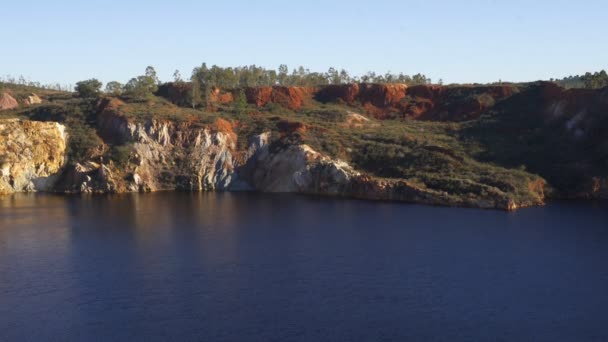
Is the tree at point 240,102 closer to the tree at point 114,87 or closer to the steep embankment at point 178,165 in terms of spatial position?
the steep embankment at point 178,165

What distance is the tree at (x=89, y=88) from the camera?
162875mm

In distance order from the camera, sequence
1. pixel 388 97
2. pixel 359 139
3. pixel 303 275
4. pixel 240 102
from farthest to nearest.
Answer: pixel 388 97
pixel 240 102
pixel 359 139
pixel 303 275

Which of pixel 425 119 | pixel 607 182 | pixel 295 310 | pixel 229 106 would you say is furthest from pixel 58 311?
pixel 425 119

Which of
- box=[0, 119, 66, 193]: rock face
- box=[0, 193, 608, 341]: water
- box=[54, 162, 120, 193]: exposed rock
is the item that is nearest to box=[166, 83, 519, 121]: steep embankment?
box=[0, 119, 66, 193]: rock face

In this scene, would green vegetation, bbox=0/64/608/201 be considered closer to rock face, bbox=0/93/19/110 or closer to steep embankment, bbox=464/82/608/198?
steep embankment, bbox=464/82/608/198

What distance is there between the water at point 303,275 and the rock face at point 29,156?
22429 millimetres

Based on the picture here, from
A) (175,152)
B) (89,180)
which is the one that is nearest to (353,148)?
(175,152)

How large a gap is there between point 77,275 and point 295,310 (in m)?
22.2

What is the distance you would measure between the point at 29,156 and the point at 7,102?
45.8m

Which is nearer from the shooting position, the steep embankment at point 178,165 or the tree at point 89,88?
the steep embankment at point 178,165

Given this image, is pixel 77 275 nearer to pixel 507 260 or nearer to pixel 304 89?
pixel 507 260

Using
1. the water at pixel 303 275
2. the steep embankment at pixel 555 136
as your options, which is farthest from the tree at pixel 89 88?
the steep embankment at pixel 555 136

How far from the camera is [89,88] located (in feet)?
534

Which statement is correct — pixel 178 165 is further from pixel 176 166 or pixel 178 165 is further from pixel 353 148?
pixel 353 148
